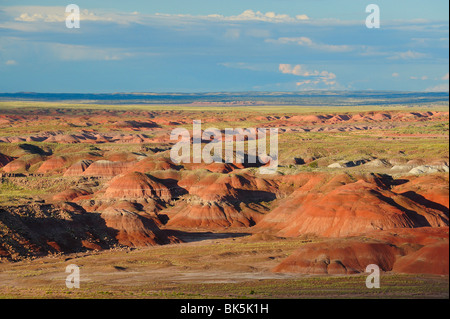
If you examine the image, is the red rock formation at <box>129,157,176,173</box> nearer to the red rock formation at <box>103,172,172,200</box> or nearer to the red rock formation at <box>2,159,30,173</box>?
the red rock formation at <box>103,172,172,200</box>

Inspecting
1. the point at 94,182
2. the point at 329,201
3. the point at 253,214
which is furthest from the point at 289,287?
the point at 94,182

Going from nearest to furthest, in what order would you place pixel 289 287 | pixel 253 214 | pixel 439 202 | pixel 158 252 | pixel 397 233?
pixel 289 287 < pixel 397 233 < pixel 158 252 < pixel 439 202 < pixel 253 214

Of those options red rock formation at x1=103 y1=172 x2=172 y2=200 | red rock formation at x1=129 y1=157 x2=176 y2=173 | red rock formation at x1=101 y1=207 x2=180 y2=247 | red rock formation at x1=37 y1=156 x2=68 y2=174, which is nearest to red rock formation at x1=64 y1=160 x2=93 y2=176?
red rock formation at x1=37 y1=156 x2=68 y2=174

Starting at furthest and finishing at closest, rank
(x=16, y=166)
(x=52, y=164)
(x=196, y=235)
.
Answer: (x=16, y=166)
(x=52, y=164)
(x=196, y=235)

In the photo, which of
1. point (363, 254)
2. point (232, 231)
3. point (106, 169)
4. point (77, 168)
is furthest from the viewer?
point (77, 168)

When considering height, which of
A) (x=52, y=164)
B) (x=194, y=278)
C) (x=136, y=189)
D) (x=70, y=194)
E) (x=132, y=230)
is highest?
(x=194, y=278)

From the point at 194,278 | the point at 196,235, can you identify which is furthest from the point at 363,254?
the point at 196,235

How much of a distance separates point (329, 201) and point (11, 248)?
4225 centimetres

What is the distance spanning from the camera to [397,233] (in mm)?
82125

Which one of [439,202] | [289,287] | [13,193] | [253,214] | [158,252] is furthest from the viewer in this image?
[13,193]

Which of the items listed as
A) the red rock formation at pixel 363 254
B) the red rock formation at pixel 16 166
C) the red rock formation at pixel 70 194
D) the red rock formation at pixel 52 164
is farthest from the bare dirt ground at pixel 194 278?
the red rock formation at pixel 16 166

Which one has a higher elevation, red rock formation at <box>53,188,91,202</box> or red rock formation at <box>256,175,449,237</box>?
red rock formation at <box>256,175,449,237</box>

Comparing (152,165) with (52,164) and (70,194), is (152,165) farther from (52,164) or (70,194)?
(52,164)
